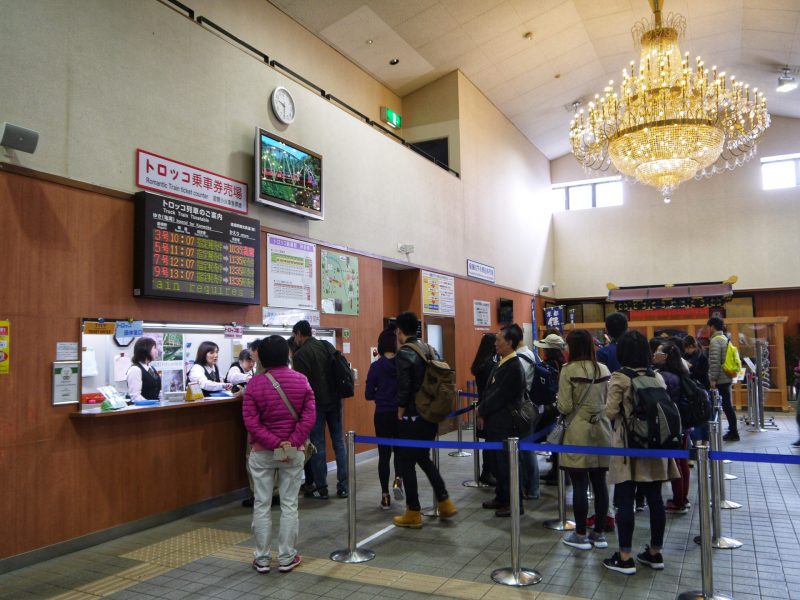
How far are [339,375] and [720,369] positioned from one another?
18.9ft

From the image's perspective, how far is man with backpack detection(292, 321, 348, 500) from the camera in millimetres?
5281

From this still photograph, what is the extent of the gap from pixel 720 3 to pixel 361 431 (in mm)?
8919

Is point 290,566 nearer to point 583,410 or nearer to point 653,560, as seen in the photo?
point 583,410

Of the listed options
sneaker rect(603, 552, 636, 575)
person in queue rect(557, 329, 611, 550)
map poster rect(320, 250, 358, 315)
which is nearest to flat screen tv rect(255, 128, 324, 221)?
map poster rect(320, 250, 358, 315)

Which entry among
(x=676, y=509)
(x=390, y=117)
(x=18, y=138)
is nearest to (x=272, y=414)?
(x=18, y=138)

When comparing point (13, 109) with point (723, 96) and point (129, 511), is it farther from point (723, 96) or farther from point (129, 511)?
point (723, 96)

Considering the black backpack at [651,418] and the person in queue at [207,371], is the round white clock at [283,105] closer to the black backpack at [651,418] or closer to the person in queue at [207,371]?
the person in queue at [207,371]

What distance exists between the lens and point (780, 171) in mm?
13742

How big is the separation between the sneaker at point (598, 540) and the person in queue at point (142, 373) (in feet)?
11.6

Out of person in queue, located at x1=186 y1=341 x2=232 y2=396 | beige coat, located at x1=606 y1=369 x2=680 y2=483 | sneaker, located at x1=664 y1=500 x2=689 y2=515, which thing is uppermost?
person in queue, located at x1=186 y1=341 x2=232 y2=396

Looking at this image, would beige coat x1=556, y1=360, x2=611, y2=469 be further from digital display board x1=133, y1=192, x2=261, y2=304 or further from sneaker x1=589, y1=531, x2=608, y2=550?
digital display board x1=133, y1=192, x2=261, y2=304

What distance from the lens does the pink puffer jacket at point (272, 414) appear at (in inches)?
142

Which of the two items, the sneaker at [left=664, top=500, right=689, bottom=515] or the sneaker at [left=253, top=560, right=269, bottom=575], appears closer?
the sneaker at [left=253, top=560, right=269, bottom=575]

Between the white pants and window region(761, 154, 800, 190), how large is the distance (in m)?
14.1
